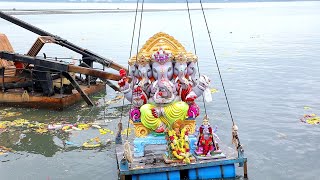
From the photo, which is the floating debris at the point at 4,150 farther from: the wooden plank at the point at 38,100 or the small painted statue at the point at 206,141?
the small painted statue at the point at 206,141

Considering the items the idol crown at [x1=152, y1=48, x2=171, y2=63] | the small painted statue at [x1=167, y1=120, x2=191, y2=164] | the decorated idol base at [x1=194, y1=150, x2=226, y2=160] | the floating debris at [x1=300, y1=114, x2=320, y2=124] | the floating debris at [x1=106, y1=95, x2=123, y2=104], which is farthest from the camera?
the floating debris at [x1=106, y1=95, x2=123, y2=104]

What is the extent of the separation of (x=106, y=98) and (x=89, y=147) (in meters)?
9.18

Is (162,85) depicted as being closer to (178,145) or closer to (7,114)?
(178,145)

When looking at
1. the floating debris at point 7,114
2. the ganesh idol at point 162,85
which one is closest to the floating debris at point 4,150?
the floating debris at point 7,114

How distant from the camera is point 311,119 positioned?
856 inches

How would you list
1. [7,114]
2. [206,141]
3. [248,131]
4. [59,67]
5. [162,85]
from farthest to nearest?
[7,114], [59,67], [248,131], [162,85], [206,141]

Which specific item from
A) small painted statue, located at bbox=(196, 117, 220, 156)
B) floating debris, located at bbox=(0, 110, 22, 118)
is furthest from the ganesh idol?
floating debris, located at bbox=(0, 110, 22, 118)

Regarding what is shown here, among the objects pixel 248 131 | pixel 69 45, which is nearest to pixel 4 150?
pixel 69 45

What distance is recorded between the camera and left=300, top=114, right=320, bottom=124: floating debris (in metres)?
21.3

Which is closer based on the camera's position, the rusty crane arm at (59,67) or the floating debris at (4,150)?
the floating debris at (4,150)

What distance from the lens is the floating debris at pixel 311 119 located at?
69.9 feet

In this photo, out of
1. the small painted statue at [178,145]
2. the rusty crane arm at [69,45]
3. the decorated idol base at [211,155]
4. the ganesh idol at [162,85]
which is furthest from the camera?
the rusty crane arm at [69,45]

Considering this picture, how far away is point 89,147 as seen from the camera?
1800cm

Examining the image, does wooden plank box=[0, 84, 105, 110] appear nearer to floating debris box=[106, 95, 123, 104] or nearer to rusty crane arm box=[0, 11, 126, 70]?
floating debris box=[106, 95, 123, 104]
